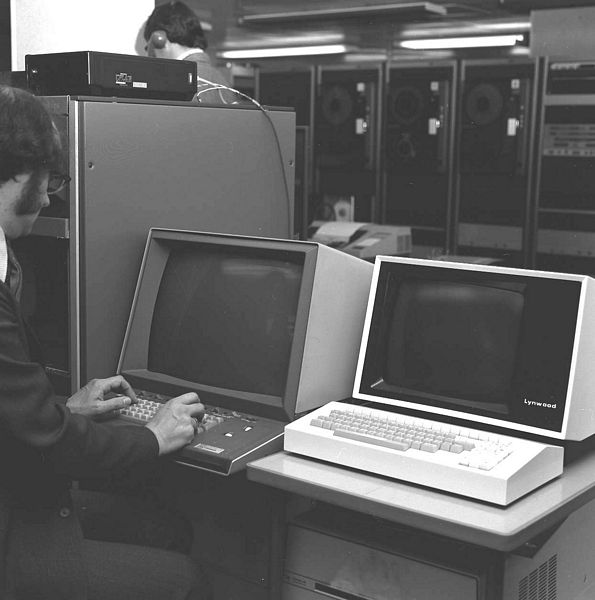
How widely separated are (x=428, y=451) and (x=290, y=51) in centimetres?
1195

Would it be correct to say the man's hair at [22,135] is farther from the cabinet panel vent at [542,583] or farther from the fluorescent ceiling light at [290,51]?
the fluorescent ceiling light at [290,51]

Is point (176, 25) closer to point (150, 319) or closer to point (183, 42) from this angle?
point (183, 42)

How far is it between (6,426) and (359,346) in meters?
0.73

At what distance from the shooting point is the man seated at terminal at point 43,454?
1495 millimetres

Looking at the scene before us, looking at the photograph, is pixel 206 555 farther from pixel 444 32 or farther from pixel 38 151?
pixel 444 32

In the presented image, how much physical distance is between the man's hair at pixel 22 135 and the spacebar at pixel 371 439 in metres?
0.69

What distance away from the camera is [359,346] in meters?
1.88

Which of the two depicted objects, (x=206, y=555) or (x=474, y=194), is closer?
(x=206, y=555)

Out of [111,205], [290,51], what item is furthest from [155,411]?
[290,51]

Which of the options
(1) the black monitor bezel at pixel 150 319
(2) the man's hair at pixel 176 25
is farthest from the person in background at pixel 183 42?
(1) the black monitor bezel at pixel 150 319

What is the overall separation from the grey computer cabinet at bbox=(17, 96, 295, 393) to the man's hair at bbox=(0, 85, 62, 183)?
33 cm

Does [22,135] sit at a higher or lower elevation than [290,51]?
lower

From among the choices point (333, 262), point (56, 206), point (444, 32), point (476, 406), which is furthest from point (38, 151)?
point (444, 32)

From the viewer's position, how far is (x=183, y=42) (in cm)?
335
